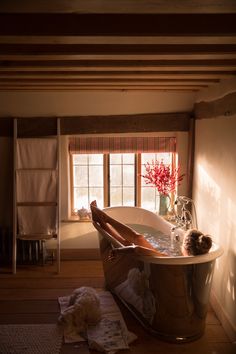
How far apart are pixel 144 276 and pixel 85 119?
242 cm

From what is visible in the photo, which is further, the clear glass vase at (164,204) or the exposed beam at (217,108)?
the clear glass vase at (164,204)

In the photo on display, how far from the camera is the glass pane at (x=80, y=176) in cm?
490

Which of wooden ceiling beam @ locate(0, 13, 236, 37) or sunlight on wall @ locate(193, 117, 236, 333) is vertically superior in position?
wooden ceiling beam @ locate(0, 13, 236, 37)

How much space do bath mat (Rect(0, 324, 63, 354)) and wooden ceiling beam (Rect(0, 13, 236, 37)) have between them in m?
2.34

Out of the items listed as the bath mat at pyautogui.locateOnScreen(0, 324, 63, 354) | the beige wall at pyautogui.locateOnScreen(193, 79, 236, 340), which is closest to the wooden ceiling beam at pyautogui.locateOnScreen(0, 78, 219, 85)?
the beige wall at pyautogui.locateOnScreen(193, 79, 236, 340)

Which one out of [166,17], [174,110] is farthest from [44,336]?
[174,110]

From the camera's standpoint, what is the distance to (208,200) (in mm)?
3875

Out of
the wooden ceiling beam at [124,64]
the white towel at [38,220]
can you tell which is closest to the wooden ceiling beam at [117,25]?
the wooden ceiling beam at [124,64]

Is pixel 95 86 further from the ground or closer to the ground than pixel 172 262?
further from the ground

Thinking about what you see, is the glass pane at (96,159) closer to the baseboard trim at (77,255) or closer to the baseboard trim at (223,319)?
the baseboard trim at (77,255)

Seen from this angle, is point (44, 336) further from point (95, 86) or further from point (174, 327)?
point (95, 86)

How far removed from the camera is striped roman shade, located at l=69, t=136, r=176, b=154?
4707mm

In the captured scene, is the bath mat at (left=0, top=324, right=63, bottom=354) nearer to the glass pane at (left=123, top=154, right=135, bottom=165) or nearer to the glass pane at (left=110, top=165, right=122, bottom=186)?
the glass pane at (left=110, top=165, right=122, bottom=186)

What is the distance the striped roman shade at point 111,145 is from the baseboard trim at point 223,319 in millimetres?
2055
